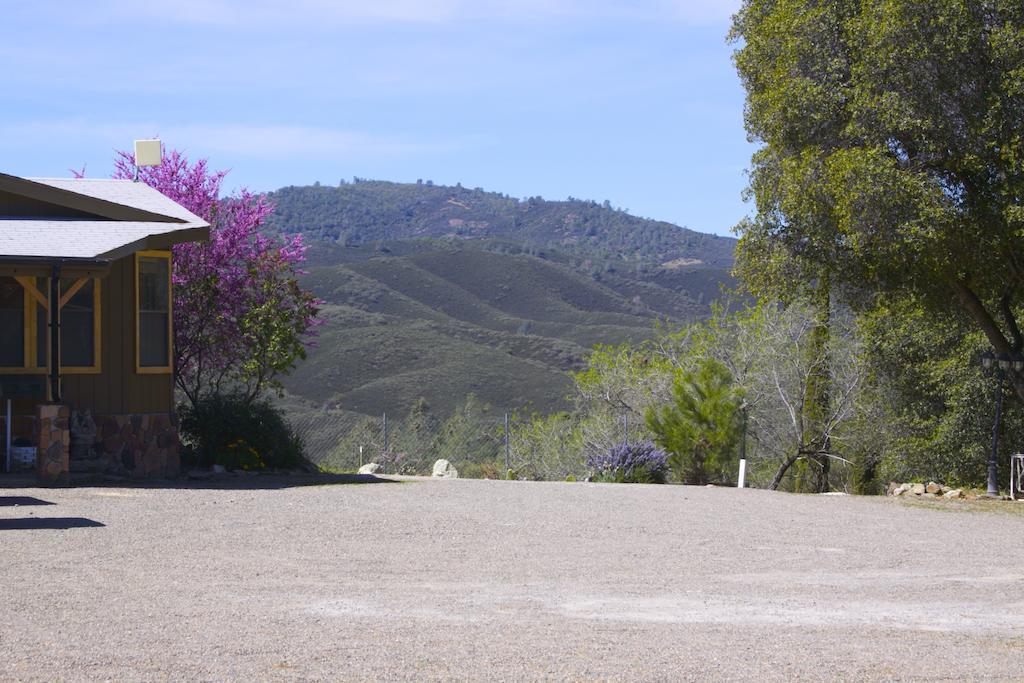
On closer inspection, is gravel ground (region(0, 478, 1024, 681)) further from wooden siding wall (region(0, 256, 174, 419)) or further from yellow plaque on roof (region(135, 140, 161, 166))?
yellow plaque on roof (region(135, 140, 161, 166))

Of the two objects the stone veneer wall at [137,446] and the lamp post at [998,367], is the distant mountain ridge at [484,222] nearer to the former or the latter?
the lamp post at [998,367]

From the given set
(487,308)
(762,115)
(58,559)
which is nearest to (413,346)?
(487,308)

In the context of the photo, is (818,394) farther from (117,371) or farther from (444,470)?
(117,371)

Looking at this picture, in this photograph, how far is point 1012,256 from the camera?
16.8 meters

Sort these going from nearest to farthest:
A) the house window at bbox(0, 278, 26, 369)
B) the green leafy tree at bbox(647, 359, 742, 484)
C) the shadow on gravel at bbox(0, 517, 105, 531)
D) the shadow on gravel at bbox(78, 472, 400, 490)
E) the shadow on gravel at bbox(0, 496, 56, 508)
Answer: the shadow on gravel at bbox(0, 517, 105, 531)
the shadow on gravel at bbox(0, 496, 56, 508)
the shadow on gravel at bbox(78, 472, 400, 490)
the house window at bbox(0, 278, 26, 369)
the green leafy tree at bbox(647, 359, 742, 484)

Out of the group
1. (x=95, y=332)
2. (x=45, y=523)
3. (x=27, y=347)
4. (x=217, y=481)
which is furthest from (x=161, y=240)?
(x=45, y=523)

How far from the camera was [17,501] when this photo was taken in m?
13.2

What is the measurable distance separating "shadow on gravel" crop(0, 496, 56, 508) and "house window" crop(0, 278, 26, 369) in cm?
287

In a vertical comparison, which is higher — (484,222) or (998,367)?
(484,222)

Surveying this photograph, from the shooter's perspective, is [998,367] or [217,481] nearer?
[217,481]

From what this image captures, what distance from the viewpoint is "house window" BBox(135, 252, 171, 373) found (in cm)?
1664

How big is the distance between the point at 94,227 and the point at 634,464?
30.5 ft

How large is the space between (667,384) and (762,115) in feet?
19.4

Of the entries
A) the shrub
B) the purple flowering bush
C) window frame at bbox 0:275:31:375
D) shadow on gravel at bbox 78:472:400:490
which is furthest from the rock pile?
window frame at bbox 0:275:31:375
